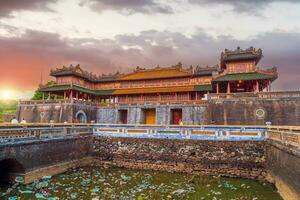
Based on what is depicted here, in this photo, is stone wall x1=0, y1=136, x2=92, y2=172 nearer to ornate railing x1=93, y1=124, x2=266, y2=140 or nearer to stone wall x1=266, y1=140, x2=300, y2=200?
ornate railing x1=93, y1=124, x2=266, y2=140

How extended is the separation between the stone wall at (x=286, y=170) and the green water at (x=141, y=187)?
0.70 metres

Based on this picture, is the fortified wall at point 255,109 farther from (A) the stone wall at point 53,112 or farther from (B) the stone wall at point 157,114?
(A) the stone wall at point 53,112

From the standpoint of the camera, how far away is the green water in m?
11.2

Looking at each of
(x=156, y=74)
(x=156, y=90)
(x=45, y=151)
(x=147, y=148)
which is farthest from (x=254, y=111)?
(x=45, y=151)

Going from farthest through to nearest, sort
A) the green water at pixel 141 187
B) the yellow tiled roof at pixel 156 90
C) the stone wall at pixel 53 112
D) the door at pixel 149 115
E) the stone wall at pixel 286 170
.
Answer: the yellow tiled roof at pixel 156 90 → the door at pixel 149 115 → the stone wall at pixel 53 112 → the green water at pixel 141 187 → the stone wall at pixel 286 170

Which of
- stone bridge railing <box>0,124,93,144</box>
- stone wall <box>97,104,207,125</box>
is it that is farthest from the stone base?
stone wall <box>97,104,207,125</box>

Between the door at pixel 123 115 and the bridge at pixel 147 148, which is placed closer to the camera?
the bridge at pixel 147 148

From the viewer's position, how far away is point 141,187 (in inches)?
501

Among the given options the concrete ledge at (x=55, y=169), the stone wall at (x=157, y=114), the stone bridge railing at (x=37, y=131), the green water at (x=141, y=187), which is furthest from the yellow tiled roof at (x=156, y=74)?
the green water at (x=141, y=187)

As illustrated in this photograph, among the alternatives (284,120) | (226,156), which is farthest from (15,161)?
(284,120)

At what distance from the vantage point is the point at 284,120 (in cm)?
2327

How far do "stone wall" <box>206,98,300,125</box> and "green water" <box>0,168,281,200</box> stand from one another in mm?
11209

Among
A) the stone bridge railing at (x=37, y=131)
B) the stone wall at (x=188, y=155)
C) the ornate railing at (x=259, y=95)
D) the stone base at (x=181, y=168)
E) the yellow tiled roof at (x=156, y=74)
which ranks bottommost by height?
the stone base at (x=181, y=168)

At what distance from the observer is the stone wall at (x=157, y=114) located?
29375mm
